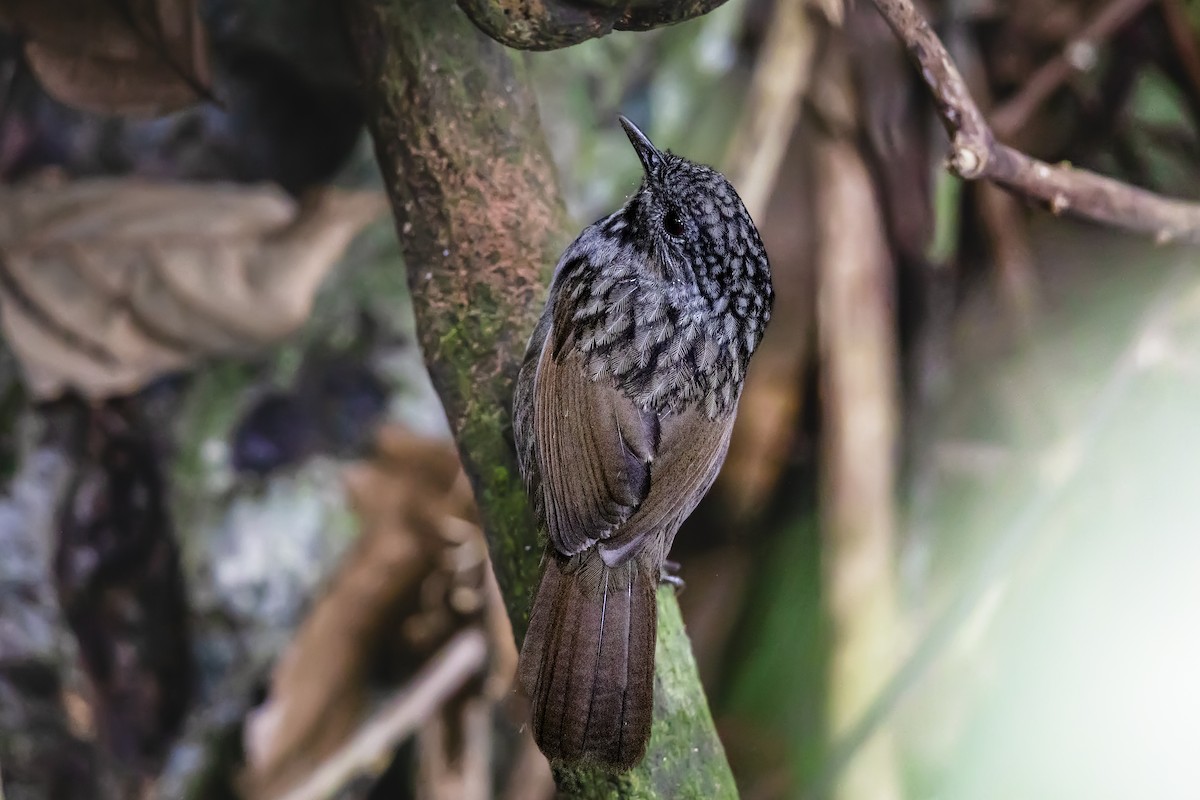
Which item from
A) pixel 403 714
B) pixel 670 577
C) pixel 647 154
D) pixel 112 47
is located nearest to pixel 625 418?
pixel 670 577

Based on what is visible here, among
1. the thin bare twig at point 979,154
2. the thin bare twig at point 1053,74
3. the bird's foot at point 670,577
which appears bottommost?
the bird's foot at point 670,577

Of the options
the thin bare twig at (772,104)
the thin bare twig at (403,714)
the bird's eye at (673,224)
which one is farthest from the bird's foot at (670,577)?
the thin bare twig at (772,104)

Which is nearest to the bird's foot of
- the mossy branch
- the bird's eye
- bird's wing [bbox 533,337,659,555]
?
the mossy branch

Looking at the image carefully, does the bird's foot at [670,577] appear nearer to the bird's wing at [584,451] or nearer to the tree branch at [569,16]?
the bird's wing at [584,451]

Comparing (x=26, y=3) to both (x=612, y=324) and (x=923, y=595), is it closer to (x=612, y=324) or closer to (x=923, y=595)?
(x=612, y=324)

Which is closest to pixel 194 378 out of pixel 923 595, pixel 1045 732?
pixel 923 595
